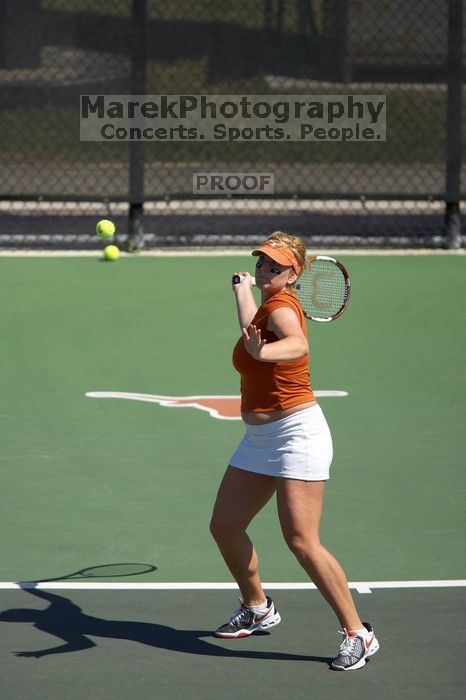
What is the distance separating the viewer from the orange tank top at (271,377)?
564cm

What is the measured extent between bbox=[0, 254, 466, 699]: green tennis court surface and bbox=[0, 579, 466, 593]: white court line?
0.12 feet

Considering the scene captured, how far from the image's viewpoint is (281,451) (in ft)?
18.4

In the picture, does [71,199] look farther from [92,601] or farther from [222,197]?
[92,601]

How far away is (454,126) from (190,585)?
8865 millimetres

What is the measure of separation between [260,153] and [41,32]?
2425 mm

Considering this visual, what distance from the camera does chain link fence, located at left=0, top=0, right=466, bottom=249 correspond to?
1391cm

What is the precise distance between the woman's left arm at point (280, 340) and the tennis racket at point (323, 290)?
506 mm

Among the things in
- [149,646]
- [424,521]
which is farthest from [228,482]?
[424,521]

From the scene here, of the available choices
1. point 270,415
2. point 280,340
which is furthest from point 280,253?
point 270,415

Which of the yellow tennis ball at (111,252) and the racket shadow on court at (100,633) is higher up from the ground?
the yellow tennis ball at (111,252)

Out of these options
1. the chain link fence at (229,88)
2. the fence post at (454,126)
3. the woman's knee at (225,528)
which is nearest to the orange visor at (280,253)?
the woman's knee at (225,528)

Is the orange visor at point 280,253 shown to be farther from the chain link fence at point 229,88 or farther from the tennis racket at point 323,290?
the chain link fence at point 229,88

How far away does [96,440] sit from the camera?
28.2ft

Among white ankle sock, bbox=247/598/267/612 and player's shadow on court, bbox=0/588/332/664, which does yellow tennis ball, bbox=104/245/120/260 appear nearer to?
player's shadow on court, bbox=0/588/332/664
